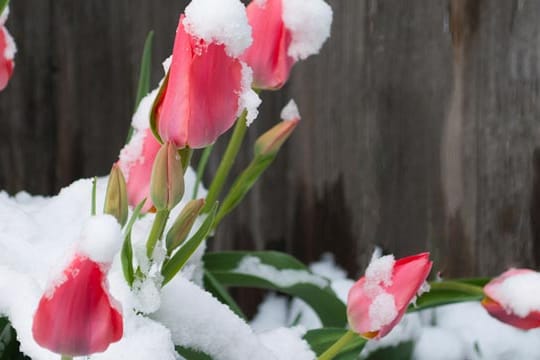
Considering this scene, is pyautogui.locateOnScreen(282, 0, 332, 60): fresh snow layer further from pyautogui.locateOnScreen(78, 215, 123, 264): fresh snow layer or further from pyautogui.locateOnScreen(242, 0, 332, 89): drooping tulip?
pyautogui.locateOnScreen(78, 215, 123, 264): fresh snow layer

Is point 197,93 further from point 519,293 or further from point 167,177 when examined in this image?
point 519,293

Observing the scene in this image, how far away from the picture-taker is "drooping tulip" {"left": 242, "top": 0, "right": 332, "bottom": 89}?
0.68 m

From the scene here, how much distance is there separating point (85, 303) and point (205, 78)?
0.45 feet

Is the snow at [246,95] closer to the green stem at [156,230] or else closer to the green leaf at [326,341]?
the green stem at [156,230]

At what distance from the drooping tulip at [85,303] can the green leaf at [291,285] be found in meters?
0.47

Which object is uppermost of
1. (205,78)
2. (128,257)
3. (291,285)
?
(205,78)

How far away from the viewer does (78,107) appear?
4.32 ft

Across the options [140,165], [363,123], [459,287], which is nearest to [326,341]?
[459,287]

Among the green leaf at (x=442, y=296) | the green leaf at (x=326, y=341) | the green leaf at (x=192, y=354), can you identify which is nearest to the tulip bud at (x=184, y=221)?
the green leaf at (x=192, y=354)

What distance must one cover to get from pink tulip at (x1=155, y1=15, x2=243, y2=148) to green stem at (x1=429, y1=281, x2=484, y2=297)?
12.1 inches

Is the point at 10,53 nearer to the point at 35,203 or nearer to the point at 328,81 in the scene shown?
the point at 35,203

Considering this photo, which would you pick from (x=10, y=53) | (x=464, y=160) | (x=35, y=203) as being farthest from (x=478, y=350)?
(x=10, y=53)

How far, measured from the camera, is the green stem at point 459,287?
79cm

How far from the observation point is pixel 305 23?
70cm
